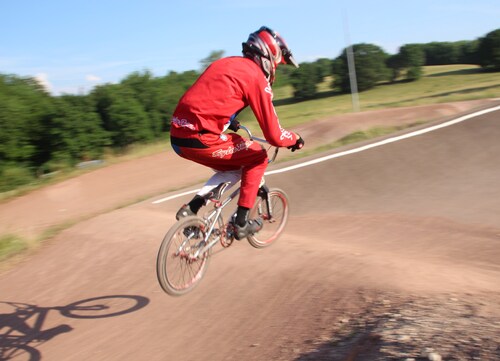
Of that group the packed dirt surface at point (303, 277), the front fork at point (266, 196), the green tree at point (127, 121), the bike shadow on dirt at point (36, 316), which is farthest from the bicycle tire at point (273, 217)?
the green tree at point (127, 121)

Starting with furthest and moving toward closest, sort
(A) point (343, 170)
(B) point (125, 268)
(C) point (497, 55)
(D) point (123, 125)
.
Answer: (C) point (497, 55) → (D) point (123, 125) → (A) point (343, 170) → (B) point (125, 268)

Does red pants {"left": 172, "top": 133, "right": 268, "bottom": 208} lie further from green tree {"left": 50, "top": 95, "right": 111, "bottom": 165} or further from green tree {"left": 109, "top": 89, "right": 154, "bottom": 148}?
green tree {"left": 109, "top": 89, "right": 154, "bottom": 148}

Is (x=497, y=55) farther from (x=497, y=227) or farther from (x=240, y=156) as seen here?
(x=240, y=156)

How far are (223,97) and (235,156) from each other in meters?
0.70

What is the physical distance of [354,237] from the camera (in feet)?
24.5

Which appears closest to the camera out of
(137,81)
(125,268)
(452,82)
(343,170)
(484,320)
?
(484,320)

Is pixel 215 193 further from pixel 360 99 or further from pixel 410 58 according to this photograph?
pixel 410 58

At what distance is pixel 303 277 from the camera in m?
5.58

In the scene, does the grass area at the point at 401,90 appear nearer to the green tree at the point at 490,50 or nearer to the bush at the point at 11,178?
the green tree at the point at 490,50

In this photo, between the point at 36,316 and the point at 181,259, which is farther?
the point at 36,316

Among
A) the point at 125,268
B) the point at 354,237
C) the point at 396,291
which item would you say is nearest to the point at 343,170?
the point at 354,237

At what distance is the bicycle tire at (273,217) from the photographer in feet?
20.1

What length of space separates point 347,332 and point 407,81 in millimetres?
46821

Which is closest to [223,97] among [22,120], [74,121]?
[22,120]
